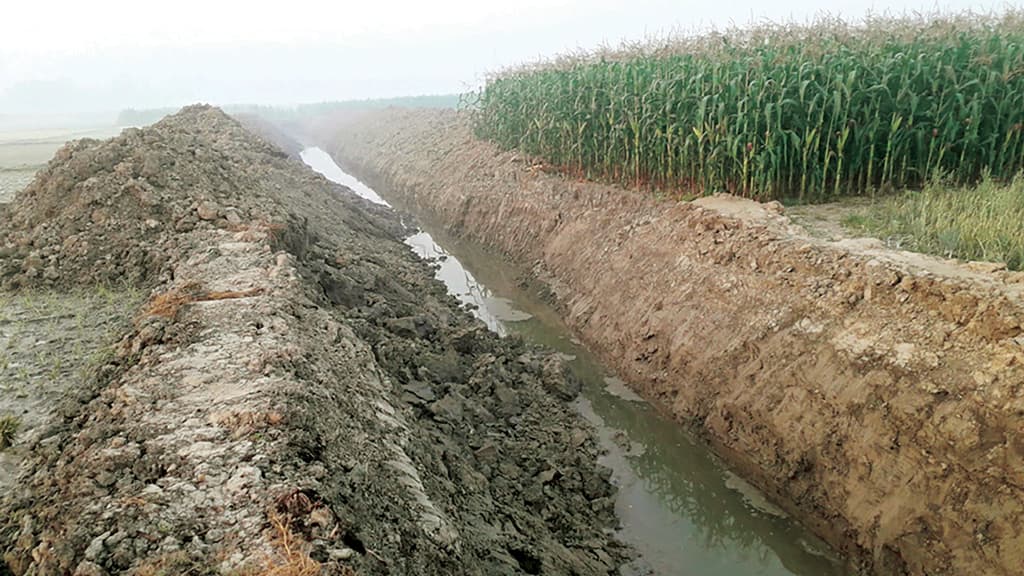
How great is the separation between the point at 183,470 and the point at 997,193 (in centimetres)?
746

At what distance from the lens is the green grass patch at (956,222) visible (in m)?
5.39

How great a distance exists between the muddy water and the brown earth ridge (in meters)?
0.18

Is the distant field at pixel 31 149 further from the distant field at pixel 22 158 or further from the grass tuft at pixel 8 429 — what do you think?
the grass tuft at pixel 8 429

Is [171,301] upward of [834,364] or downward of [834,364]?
upward

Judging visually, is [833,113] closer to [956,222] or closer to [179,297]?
[956,222]

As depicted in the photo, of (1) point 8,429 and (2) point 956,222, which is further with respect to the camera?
(2) point 956,222

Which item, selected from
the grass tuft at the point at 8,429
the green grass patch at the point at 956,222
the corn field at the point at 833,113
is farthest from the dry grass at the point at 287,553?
the corn field at the point at 833,113

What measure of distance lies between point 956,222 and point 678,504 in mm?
3627

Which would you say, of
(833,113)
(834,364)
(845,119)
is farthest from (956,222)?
(833,113)

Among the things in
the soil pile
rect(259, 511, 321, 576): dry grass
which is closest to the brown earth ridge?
the soil pile

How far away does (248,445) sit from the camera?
3281 millimetres

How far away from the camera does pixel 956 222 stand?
5855 mm

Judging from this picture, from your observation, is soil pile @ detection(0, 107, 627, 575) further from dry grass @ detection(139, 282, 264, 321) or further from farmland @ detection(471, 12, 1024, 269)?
farmland @ detection(471, 12, 1024, 269)

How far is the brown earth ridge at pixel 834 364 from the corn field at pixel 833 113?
83cm
